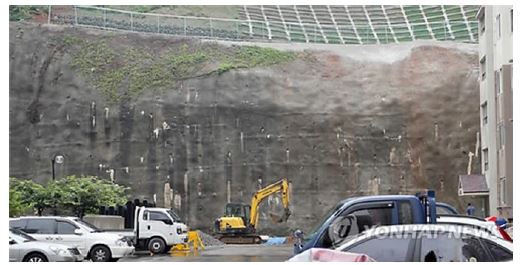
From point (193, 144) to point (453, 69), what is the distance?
12.4 metres

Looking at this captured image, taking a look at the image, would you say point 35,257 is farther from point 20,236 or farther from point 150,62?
point 150,62

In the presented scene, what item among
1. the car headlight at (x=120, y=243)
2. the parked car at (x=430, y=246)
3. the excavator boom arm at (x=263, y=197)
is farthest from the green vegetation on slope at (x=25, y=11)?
the parked car at (x=430, y=246)

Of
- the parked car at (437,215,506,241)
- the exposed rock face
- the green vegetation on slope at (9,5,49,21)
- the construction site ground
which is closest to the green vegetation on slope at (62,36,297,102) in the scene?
the exposed rock face

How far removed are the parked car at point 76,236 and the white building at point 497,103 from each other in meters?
12.5

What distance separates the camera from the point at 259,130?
122 ft

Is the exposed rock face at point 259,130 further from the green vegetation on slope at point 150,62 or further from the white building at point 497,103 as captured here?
the white building at point 497,103

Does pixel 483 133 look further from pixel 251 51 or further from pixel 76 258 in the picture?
pixel 76 258

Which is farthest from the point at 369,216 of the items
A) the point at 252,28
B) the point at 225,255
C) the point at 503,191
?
the point at 252,28

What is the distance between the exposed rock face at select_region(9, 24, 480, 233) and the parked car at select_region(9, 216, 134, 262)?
17.6 metres

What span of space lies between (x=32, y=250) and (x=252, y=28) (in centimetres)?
2757

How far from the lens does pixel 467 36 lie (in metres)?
39.5

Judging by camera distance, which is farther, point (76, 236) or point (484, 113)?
point (484, 113)

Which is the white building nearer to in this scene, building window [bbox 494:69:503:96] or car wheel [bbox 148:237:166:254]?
building window [bbox 494:69:503:96]

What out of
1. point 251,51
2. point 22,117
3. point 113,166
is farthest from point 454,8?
point 22,117
